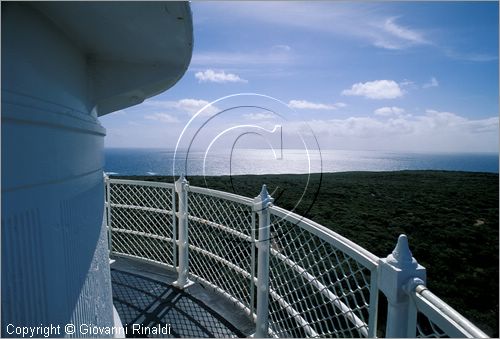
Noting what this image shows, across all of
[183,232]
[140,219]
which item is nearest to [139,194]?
[140,219]

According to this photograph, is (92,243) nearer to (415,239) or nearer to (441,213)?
(415,239)

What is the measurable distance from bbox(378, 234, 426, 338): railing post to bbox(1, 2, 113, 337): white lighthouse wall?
1756mm

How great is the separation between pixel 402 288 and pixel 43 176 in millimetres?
1868

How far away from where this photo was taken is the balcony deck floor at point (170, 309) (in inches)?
153

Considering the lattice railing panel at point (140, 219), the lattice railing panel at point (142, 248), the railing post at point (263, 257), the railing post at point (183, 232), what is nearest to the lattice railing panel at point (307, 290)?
the railing post at point (263, 257)

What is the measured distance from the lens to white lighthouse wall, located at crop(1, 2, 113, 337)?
1.26 m

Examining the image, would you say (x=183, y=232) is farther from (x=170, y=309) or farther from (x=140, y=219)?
(x=140, y=219)

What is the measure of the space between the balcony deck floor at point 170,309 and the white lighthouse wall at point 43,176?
2141 millimetres

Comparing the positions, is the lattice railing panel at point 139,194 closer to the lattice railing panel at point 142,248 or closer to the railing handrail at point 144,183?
the railing handrail at point 144,183

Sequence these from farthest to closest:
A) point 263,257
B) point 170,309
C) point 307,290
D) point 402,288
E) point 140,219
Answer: point 140,219, point 170,309, point 263,257, point 307,290, point 402,288

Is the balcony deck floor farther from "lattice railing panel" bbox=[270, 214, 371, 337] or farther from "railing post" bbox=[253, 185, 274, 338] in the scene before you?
"lattice railing panel" bbox=[270, 214, 371, 337]

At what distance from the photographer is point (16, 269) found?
1.30 metres

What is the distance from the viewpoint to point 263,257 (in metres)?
3.61

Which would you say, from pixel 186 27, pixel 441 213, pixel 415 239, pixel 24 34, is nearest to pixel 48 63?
pixel 24 34
